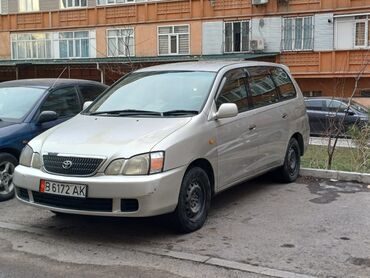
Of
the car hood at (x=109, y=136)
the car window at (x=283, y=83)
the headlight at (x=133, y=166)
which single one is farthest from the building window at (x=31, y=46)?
the headlight at (x=133, y=166)

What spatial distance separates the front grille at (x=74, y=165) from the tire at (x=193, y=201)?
2.91 ft

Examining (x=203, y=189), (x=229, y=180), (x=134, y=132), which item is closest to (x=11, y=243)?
(x=134, y=132)

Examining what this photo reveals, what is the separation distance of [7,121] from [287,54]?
22.3m

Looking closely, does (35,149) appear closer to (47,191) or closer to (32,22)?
(47,191)

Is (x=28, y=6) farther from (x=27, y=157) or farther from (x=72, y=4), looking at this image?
(x=27, y=157)

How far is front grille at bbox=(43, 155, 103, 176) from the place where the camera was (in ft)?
16.8

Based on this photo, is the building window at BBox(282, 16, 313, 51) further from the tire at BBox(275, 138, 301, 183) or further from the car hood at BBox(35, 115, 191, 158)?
the car hood at BBox(35, 115, 191, 158)

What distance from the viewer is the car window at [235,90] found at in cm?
632

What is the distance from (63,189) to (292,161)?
3.94 meters

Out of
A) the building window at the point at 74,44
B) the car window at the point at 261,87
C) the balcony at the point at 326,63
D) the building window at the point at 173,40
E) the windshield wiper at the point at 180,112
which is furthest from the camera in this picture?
the building window at the point at 74,44

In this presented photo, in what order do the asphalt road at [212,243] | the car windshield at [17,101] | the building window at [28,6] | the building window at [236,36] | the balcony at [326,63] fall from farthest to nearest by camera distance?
the building window at [28,6] < the building window at [236,36] < the balcony at [326,63] < the car windshield at [17,101] < the asphalt road at [212,243]

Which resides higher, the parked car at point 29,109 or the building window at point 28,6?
the building window at point 28,6

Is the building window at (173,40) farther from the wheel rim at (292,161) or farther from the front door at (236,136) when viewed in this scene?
the front door at (236,136)

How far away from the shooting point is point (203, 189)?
227 inches
